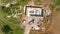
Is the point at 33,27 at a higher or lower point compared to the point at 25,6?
lower

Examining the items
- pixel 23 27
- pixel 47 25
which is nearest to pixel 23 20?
pixel 23 27

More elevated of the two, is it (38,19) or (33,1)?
(33,1)

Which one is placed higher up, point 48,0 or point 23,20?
point 48,0

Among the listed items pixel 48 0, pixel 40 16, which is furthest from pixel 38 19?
pixel 48 0

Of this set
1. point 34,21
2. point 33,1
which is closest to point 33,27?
point 34,21

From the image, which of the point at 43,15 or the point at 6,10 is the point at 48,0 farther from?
the point at 6,10

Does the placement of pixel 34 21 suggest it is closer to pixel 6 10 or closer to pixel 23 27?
pixel 23 27

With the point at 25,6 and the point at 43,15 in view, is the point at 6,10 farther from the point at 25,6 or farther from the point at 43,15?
the point at 43,15
